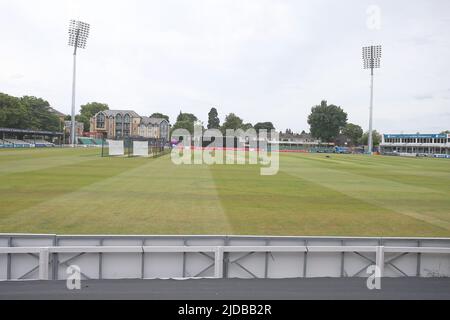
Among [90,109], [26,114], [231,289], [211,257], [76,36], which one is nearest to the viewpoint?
A: [231,289]

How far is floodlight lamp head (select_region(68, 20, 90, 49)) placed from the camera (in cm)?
8712

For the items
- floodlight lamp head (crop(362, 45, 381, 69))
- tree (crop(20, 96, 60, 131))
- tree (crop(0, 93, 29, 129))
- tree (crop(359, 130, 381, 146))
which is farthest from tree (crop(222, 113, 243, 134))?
tree (crop(359, 130, 381, 146))

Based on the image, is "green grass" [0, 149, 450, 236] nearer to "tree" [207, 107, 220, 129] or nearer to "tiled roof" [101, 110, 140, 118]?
"tiled roof" [101, 110, 140, 118]

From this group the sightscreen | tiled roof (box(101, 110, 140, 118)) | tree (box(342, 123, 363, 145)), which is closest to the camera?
the sightscreen

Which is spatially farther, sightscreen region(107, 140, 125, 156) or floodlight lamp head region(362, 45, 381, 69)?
floodlight lamp head region(362, 45, 381, 69)

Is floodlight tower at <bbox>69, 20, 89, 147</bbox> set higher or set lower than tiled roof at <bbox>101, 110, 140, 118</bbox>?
higher

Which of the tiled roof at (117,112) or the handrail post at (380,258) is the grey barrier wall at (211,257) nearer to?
the handrail post at (380,258)

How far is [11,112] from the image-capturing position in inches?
3669

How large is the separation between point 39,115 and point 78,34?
1399 inches

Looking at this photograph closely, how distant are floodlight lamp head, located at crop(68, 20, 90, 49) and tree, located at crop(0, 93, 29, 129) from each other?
826 inches

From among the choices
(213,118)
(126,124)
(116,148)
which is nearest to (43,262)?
(116,148)

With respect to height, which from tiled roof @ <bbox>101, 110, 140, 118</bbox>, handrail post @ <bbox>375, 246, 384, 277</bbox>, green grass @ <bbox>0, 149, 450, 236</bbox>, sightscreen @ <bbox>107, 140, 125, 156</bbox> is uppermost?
tiled roof @ <bbox>101, 110, 140, 118</bbox>

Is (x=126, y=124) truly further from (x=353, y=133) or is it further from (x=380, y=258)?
(x=380, y=258)

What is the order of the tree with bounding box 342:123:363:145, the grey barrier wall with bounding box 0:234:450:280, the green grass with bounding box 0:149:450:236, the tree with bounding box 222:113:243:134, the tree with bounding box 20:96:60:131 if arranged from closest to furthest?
the grey barrier wall with bounding box 0:234:450:280, the green grass with bounding box 0:149:450:236, the tree with bounding box 20:96:60:131, the tree with bounding box 222:113:243:134, the tree with bounding box 342:123:363:145
